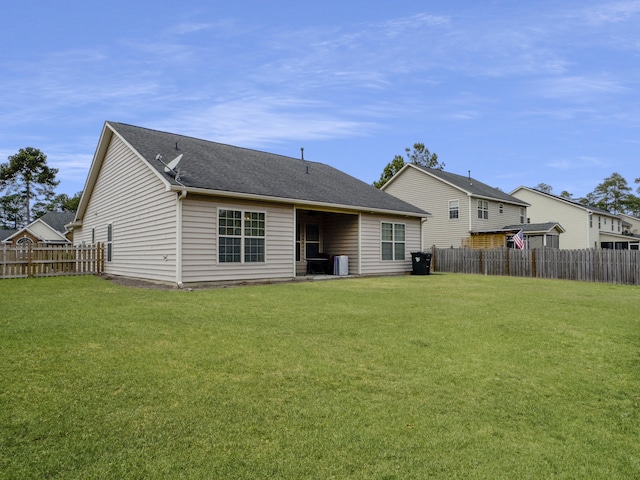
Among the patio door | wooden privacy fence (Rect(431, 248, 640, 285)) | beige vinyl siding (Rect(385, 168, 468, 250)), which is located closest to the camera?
wooden privacy fence (Rect(431, 248, 640, 285))

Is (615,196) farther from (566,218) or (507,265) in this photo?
(507,265)

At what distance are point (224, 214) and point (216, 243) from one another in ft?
3.14

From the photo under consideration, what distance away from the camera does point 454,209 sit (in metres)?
28.8

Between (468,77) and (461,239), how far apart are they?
14.3m

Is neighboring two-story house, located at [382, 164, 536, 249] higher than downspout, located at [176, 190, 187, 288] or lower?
higher

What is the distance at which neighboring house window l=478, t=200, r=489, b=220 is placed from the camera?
28672 mm

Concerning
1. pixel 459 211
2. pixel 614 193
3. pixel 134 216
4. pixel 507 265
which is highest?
pixel 614 193

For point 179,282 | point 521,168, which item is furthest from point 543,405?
point 521,168

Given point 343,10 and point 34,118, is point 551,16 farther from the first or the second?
point 34,118

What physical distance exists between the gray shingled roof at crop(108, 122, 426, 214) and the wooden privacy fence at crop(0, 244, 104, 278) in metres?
5.46

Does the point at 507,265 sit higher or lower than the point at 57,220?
lower

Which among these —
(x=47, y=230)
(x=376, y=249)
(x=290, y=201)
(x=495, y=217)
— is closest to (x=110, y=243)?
(x=290, y=201)

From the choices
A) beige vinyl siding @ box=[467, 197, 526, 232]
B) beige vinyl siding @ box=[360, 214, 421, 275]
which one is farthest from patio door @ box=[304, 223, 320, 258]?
beige vinyl siding @ box=[467, 197, 526, 232]

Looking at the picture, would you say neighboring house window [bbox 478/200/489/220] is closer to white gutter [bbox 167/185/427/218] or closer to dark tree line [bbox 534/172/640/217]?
white gutter [bbox 167/185/427/218]
